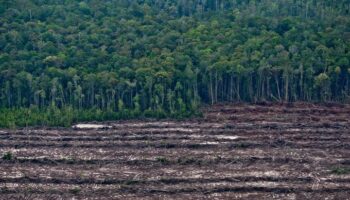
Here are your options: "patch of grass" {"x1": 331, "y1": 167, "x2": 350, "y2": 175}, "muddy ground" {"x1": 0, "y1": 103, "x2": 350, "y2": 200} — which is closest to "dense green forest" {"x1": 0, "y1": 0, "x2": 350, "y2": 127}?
"muddy ground" {"x1": 0, "y1": 103, "x2": 350, "y2": 200}

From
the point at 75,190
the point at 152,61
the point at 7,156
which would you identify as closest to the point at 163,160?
the point at 75,190

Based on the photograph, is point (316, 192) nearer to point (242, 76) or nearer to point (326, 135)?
point (326, 135)

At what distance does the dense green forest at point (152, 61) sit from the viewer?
179 feet

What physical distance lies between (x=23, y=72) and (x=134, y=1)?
77.5ft

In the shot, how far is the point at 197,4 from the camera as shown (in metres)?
78.8

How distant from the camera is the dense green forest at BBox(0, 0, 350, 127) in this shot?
54.5 metres

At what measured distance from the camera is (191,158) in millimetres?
40719

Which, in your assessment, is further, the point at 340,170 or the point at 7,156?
the point at 7,156

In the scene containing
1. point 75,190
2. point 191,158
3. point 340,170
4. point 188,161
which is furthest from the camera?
point 191,158

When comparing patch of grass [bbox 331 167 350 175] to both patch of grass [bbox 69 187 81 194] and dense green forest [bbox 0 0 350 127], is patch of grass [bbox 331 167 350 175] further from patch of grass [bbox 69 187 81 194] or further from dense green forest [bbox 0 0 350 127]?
dense green forest [bbox 0 0 350 127]

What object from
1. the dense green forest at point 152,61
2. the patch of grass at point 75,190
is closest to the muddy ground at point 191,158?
the patch of grass at point 75,190

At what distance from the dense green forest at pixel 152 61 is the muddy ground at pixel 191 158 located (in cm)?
367

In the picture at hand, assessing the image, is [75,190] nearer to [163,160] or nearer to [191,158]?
[163,160]

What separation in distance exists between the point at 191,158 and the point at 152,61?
18710mm
